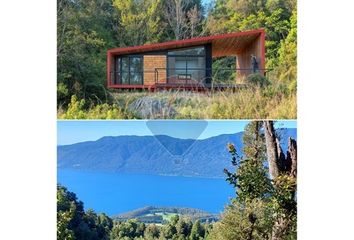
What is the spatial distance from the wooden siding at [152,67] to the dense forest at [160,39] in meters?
0.12

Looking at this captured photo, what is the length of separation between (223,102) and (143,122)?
564 millimetres

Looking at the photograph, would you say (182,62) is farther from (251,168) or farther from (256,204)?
(256,204)

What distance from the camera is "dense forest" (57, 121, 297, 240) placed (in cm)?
627

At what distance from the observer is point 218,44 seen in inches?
246

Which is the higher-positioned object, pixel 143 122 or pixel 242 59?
pixel 242 59

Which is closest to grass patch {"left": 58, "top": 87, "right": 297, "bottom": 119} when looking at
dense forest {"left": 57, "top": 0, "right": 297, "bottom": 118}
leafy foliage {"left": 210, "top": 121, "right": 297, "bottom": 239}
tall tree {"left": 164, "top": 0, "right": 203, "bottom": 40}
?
dense forest {"left": 57, "top": 0, "right": 297, "bottom": 118}

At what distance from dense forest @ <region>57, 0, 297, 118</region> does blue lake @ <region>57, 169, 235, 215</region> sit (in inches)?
17.0

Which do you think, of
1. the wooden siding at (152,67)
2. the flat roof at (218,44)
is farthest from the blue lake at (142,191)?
the flat roof at (218,44)

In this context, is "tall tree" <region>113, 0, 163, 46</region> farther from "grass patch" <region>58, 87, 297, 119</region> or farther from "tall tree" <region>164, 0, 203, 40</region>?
"grass patch" <region>58, 87, 297, 119</region>

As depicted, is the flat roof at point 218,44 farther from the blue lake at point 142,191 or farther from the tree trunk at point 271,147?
the blue lake at point 142,191

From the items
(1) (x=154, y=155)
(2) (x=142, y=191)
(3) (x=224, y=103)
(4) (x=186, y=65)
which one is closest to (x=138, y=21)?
(4) (x=186, y=65)

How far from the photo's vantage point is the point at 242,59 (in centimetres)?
623
